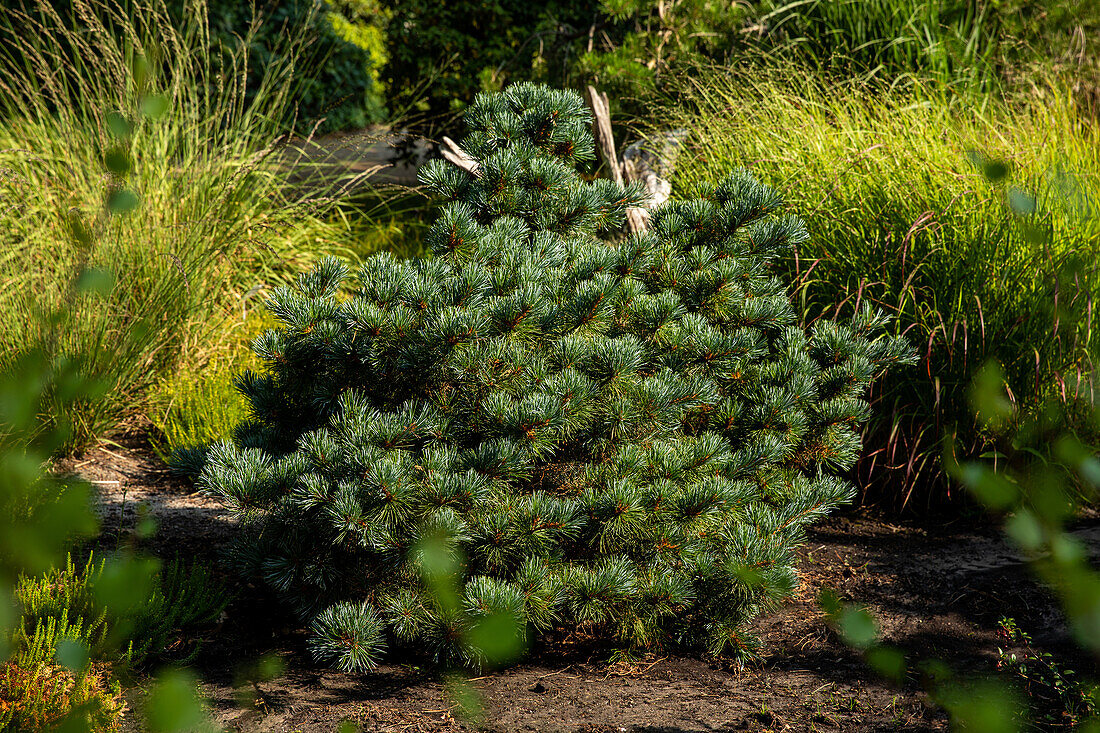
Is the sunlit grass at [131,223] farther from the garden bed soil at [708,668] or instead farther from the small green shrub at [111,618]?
the small green shrub at [111,618]

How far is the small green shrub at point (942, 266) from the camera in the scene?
3.37 meters

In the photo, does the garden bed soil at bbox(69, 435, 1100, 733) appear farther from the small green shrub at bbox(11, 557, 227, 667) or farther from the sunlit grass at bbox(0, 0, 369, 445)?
the sunlit grass at bbox(0, 0, 369, 445)

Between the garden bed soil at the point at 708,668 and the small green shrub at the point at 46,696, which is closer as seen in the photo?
the small green shrub at the point at 46,696

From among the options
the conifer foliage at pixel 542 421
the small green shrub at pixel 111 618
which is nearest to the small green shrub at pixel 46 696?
the small green shrub at pixel 111 618

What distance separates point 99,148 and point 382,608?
3.50 meters

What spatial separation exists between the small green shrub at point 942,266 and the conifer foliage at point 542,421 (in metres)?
0.92

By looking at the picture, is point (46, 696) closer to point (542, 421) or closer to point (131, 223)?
point (542, 421)

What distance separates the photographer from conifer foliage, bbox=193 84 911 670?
219 cm

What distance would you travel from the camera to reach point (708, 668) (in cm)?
245

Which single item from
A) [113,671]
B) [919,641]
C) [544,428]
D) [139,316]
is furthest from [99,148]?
[919,641]

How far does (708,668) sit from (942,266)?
2006 mm

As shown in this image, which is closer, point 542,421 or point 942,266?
point 542,421

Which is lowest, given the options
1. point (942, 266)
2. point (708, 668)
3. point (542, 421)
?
point (708, 668)

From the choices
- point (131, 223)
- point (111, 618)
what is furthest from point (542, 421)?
point (131, 223)
